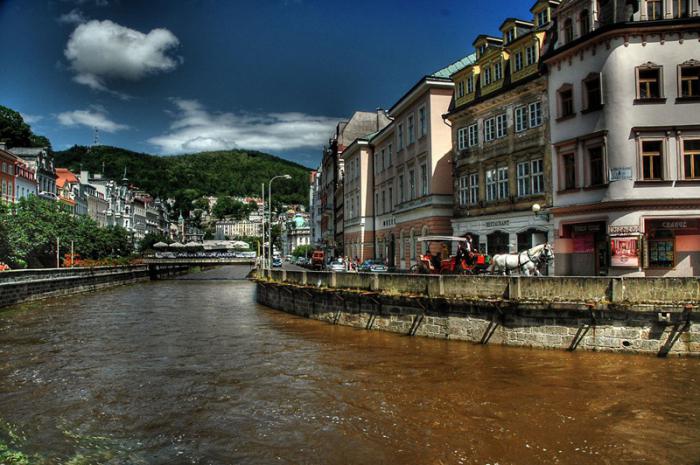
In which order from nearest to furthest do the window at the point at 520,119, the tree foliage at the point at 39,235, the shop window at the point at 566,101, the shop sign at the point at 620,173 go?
the shop sign at the point at 620,173 < the shop window at the point at 566,101 < the window at the point at 520,119 < the tree foliage at the point at 39,235

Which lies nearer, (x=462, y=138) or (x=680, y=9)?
(x=680, y=9)

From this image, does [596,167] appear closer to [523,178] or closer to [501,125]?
[523,178]

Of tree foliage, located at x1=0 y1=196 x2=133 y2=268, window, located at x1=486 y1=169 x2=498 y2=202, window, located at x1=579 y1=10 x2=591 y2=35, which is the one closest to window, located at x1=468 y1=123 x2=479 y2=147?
window, located at x1=486 y1=169 x2=498 y2=202

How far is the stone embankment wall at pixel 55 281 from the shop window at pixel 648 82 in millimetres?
36532

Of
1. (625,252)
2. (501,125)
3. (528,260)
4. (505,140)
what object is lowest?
(528,260)

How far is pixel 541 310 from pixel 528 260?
5235 mm

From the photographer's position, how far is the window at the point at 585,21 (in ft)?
84.5

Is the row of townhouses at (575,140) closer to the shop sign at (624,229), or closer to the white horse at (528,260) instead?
the shop sign at (624,229)

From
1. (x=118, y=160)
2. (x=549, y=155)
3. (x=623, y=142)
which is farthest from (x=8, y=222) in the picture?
(x=118, y=160)

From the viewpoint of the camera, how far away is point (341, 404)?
12.5 meters

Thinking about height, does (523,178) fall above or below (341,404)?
above

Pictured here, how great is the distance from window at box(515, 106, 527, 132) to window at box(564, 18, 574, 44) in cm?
438

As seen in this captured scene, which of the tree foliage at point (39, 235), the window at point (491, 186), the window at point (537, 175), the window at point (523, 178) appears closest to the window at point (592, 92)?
the window at point (537, 175)

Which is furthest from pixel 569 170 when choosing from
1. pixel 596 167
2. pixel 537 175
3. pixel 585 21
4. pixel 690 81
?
pixel 585 21
